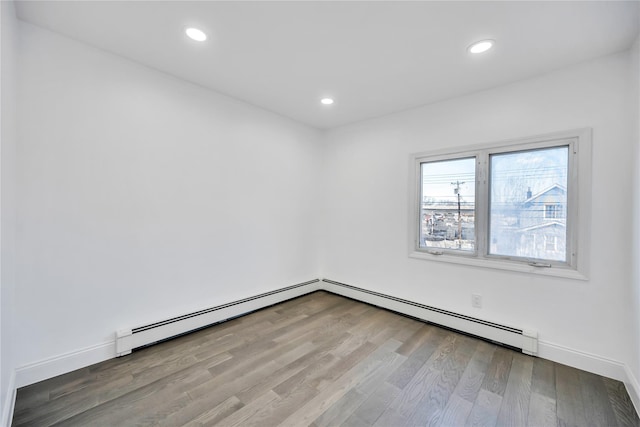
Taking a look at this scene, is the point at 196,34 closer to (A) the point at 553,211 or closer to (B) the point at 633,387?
(A) the point at 553,211

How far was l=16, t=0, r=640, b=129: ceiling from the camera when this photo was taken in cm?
174

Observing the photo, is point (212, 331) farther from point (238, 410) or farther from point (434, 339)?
point (434, 339)

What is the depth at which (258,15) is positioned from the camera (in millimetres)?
1814

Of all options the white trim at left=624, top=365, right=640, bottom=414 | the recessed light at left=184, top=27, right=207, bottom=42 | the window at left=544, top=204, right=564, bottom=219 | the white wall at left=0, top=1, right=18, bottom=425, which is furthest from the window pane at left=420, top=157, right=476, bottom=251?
the white wall at left=0, top=1, right=18, bottom=425

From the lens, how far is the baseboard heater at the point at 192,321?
7.63 ft

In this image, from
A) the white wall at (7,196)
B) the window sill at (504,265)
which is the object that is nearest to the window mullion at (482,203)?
the window sill at (504,265)

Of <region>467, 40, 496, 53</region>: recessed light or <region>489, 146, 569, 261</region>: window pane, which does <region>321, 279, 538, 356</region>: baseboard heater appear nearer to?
<region>489, 146, 569, 261</region>: window pane

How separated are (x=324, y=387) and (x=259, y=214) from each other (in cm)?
209

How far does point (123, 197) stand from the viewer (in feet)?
7.70

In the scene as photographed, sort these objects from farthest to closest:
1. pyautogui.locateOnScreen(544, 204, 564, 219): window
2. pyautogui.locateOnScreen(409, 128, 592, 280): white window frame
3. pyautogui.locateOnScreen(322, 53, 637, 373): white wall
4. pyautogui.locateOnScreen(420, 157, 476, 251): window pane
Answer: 1. pyautogui.locateOnScreen(420, 157, 476, 251): window pane
2. pyautogui.locateOnScreen(544, 204, 564, 219): window
3. pyautogui.locateOnScreen(409, 128, 592, 280): white window frame
4. pyautogui.locateOnScreen(322, 53, 637, 373): white wall

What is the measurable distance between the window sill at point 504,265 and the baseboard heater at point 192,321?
72.8 inches

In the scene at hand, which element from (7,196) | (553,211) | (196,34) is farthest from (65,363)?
(553,211)

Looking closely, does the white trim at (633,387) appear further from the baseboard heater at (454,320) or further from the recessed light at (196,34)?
the recessed light at (196,34)

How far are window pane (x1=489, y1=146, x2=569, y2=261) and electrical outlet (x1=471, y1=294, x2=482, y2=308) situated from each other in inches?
18.8
